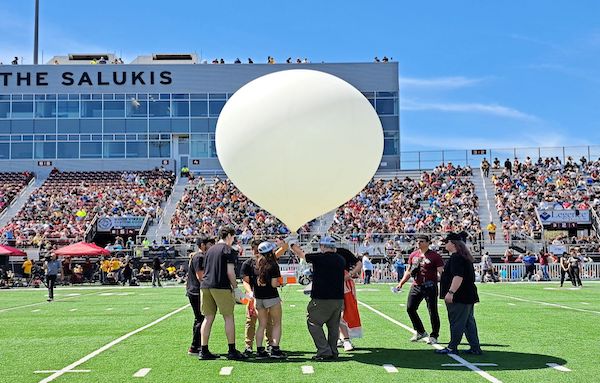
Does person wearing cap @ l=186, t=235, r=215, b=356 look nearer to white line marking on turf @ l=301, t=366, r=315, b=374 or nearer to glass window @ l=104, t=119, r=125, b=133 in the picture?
white line marking on turf @ l=301, t=366, r=315, b=374

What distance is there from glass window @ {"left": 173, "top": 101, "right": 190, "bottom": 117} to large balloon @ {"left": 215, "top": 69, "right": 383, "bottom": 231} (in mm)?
47614

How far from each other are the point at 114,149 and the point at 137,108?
347 cm

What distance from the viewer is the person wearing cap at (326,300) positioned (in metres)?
10.1

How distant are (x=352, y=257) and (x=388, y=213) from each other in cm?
3485

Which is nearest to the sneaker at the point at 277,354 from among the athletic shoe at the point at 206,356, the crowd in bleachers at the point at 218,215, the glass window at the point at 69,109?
the athletic shoe at the point at 206,356

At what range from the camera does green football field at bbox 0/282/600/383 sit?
29.5ft

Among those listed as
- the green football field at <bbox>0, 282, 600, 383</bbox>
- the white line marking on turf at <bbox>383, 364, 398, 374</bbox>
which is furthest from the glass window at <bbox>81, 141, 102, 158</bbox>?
the white line marking on turf at <bbox>383, 364, 398, 374</bbox>

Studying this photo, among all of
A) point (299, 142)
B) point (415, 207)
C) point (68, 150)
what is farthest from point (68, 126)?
point (299, 142)

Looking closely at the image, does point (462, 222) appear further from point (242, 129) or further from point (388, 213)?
point (242, 129)

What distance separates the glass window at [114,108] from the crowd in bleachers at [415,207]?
20.0 m

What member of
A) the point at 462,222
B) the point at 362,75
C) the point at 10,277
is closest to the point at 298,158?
the point at 10,277

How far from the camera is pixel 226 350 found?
11.3 m

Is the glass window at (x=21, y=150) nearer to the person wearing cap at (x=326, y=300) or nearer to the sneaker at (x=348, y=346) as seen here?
the sneaker at (x=348, y=346)

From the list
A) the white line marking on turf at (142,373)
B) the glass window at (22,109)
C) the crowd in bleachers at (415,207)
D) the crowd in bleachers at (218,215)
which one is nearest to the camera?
the white line marking on turf at (142,373)
